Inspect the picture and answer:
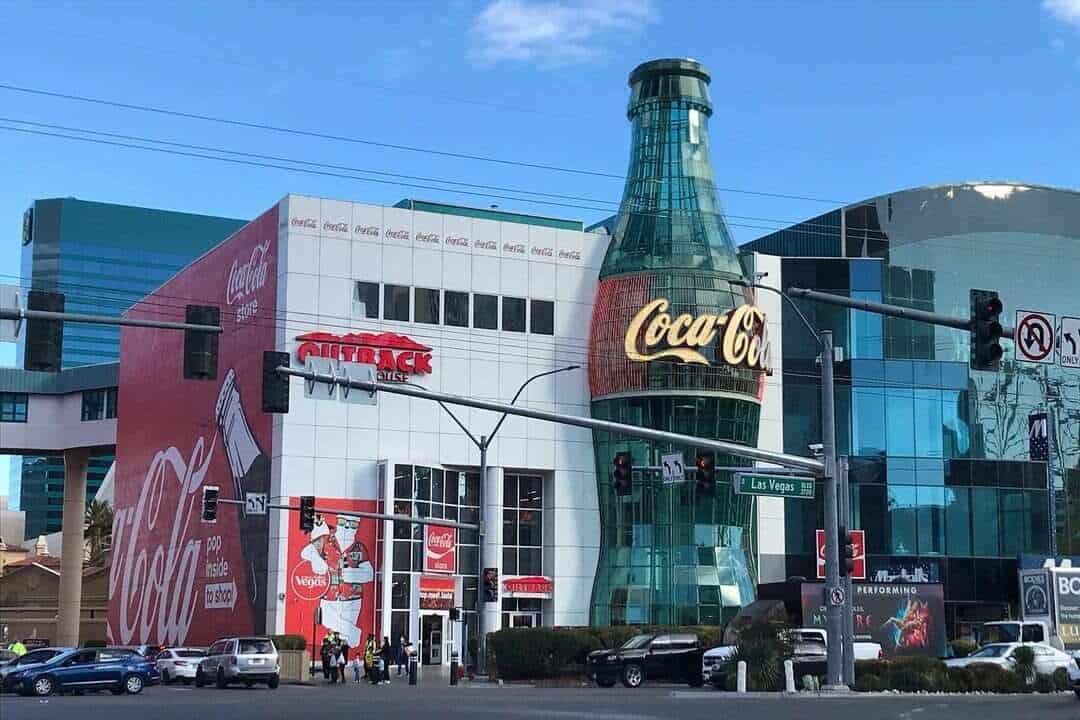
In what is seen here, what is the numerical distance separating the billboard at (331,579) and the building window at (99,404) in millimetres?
40134

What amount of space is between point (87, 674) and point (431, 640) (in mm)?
24405

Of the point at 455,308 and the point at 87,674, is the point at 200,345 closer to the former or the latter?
the point at 87,674

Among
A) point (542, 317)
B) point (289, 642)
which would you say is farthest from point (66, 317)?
point (542, 317)

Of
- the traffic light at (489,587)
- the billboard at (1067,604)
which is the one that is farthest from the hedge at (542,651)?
the billboard at (1067,604)

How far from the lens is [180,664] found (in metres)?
55.6

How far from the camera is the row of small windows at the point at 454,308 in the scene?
65.2m

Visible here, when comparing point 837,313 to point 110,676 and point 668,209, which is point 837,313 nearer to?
point 668,209

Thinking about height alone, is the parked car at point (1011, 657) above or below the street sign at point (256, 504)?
below

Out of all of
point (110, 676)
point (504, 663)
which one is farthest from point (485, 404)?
point (504, 663)

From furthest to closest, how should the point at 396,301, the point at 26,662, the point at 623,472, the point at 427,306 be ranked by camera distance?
the point at 427,306 < the point at 396,301 < the point at 26,662 < the point at 623,472

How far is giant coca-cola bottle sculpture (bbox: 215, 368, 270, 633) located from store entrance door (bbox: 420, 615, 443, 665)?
729 centimetres

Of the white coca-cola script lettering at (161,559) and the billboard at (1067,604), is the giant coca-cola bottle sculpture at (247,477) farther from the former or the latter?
the billboard at (1067,604)

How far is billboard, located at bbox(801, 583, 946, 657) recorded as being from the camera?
50969mm

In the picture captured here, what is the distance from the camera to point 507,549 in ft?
222
